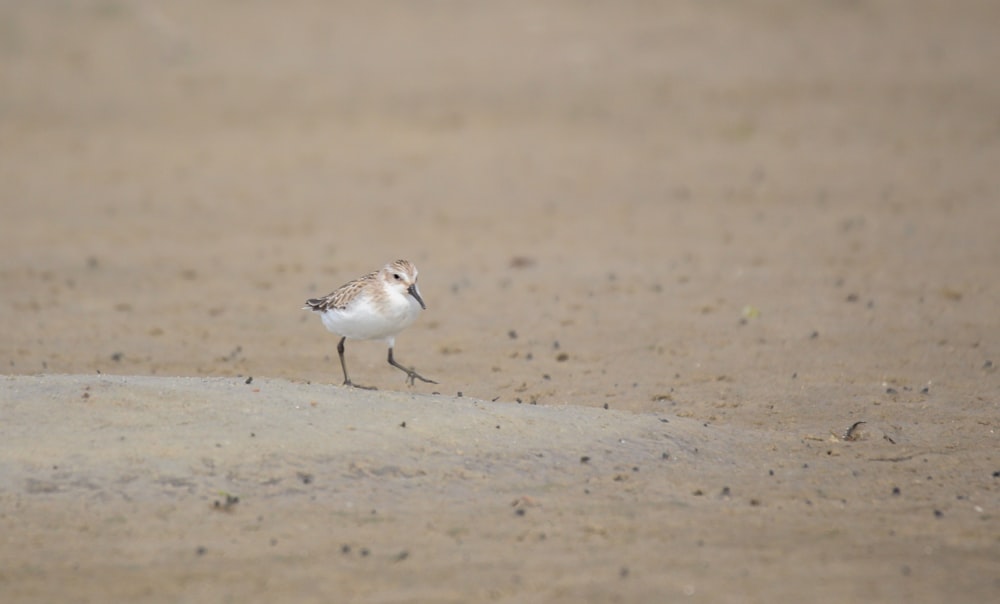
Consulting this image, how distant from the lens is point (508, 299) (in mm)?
12844

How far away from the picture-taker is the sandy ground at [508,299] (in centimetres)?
635

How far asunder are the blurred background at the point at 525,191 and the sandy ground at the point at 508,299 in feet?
0.21

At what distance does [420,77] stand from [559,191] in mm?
5374

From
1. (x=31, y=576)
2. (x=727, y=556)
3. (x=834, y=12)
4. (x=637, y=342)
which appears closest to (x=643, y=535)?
(x=727, y=556)

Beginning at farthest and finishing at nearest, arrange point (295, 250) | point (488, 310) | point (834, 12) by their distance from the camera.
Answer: point (834, 12)
point (295, 250)
point (488, 310)

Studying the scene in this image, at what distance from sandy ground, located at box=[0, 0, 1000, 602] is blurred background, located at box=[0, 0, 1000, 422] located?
2.6 inches

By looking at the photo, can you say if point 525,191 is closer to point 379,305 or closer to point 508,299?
point 508,299

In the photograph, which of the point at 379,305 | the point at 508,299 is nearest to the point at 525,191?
the point at 508,299


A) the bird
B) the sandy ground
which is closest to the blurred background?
the sandy ground

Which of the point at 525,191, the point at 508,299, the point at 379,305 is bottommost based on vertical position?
the point at 379,305

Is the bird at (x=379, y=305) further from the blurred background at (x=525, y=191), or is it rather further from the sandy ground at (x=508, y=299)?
the blurred background at (x=525, y=191)

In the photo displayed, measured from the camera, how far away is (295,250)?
1527 cm

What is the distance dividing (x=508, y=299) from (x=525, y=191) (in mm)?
5542

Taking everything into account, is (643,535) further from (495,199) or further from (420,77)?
(420,77)
